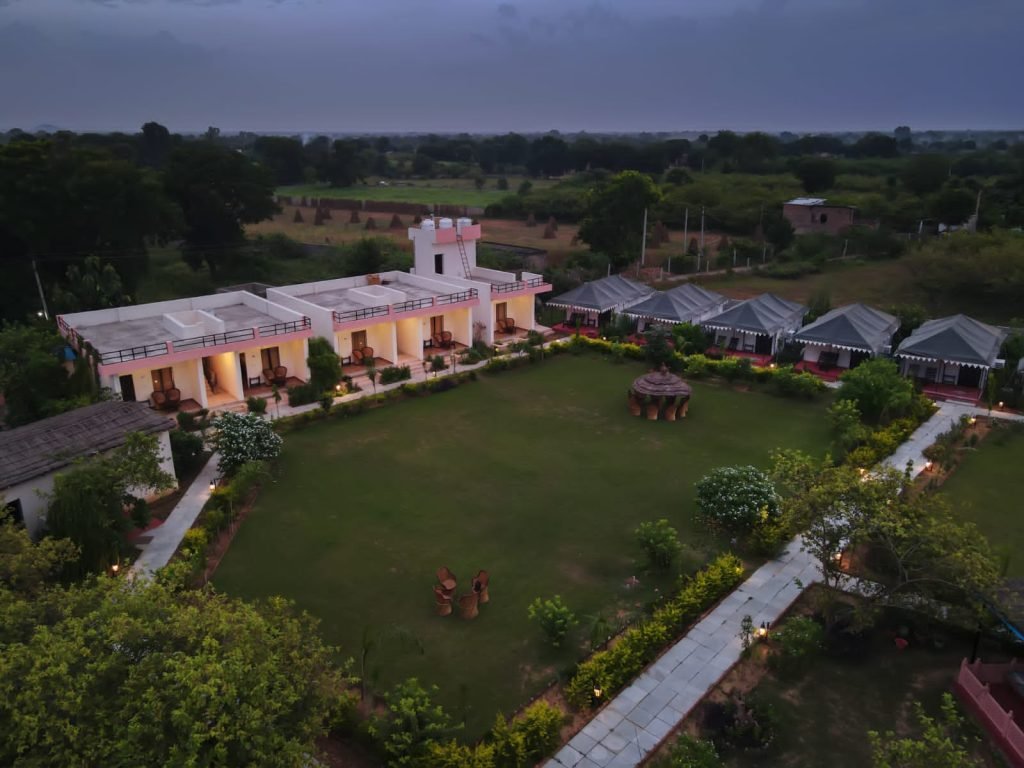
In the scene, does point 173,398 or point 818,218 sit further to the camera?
point 818,218

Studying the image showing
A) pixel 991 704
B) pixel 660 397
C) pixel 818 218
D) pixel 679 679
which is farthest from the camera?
pixel 818 218

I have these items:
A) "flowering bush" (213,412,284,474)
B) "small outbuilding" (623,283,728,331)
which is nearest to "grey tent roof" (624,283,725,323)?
"small outbuilding" (623,283,728,331)

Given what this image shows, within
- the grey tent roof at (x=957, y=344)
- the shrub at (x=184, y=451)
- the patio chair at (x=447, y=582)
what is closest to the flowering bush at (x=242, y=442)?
the shrub at (x=184, y=451)

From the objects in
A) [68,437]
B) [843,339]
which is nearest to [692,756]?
[68,437]

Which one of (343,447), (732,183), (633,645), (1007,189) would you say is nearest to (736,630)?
(633,645)

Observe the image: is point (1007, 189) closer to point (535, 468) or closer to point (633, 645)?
point (535, 468)

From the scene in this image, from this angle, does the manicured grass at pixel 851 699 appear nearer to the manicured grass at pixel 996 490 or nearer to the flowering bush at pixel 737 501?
the manicured grass at pixel 996 490

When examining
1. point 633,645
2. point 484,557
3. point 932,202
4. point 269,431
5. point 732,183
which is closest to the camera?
point 633,645

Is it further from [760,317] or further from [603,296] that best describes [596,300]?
[760,317]
